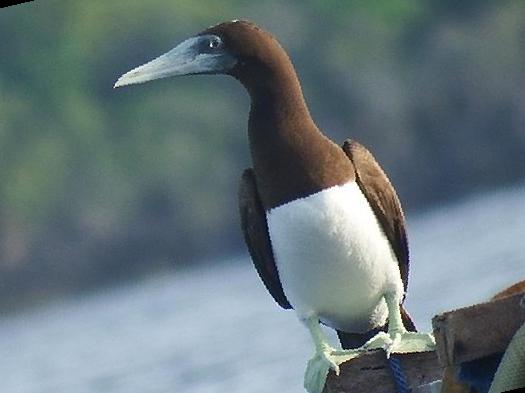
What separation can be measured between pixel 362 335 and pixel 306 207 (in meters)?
0.27

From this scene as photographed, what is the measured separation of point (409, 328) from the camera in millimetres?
2213

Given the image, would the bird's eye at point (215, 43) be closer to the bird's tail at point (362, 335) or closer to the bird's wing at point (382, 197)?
the bird's wing at point (382, 197)

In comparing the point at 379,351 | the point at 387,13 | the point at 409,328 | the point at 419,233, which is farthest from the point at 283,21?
the point at 379,351

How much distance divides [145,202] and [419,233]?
53 centimetres

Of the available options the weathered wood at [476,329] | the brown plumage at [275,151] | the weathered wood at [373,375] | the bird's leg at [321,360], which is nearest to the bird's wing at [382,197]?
the brown plumage at [275,151]

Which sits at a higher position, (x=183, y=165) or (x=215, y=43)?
(x=215, y=43)

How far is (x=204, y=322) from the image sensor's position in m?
2.55

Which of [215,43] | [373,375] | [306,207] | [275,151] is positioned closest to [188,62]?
[215,43]

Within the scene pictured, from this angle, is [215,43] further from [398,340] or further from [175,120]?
[398,340]

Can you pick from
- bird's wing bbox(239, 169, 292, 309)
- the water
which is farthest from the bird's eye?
the water

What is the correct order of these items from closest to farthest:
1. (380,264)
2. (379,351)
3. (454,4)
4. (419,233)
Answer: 1. (379,351)
2. (380,264)
3. (419,233)
4. (454,4)

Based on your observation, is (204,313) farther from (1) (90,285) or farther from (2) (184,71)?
(2) (184,71)

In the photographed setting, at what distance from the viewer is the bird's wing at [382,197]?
2.20 metres

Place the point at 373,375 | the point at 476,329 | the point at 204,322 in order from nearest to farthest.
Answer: the point at 476,329, the point at 373,375, the point at 204,322
